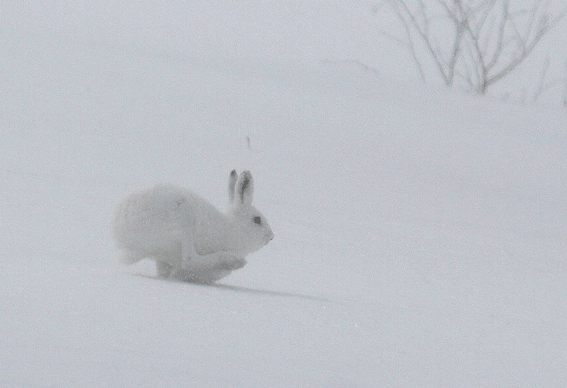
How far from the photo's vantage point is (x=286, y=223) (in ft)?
24.0

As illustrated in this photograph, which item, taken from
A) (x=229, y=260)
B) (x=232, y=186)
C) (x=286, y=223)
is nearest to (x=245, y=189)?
(x=232, y=186)

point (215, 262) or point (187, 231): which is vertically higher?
point (187, 231)

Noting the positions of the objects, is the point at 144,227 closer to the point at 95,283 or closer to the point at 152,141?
the point at 95,283

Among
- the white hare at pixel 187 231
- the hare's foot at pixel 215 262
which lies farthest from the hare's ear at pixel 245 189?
the hare's foot at pixel 215 262

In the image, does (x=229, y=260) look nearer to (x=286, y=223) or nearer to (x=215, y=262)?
(x=215, y=262)

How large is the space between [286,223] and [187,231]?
10.5 ft

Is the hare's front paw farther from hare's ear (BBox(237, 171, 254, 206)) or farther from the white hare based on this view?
hare's ear (BBox(237, 171, 254, 206))

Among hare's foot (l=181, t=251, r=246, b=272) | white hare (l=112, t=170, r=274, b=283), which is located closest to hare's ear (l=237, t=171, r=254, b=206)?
white hare (l=112, t=170, r=274, b=283)

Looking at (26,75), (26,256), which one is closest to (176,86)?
(26,75)

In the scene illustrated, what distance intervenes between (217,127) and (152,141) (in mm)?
759

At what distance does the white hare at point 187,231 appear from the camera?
4.12 m

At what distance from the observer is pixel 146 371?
9.08ft

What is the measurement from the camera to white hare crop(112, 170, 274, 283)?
13.5ft

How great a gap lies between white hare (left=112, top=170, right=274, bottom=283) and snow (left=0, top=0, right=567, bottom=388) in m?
0.10
